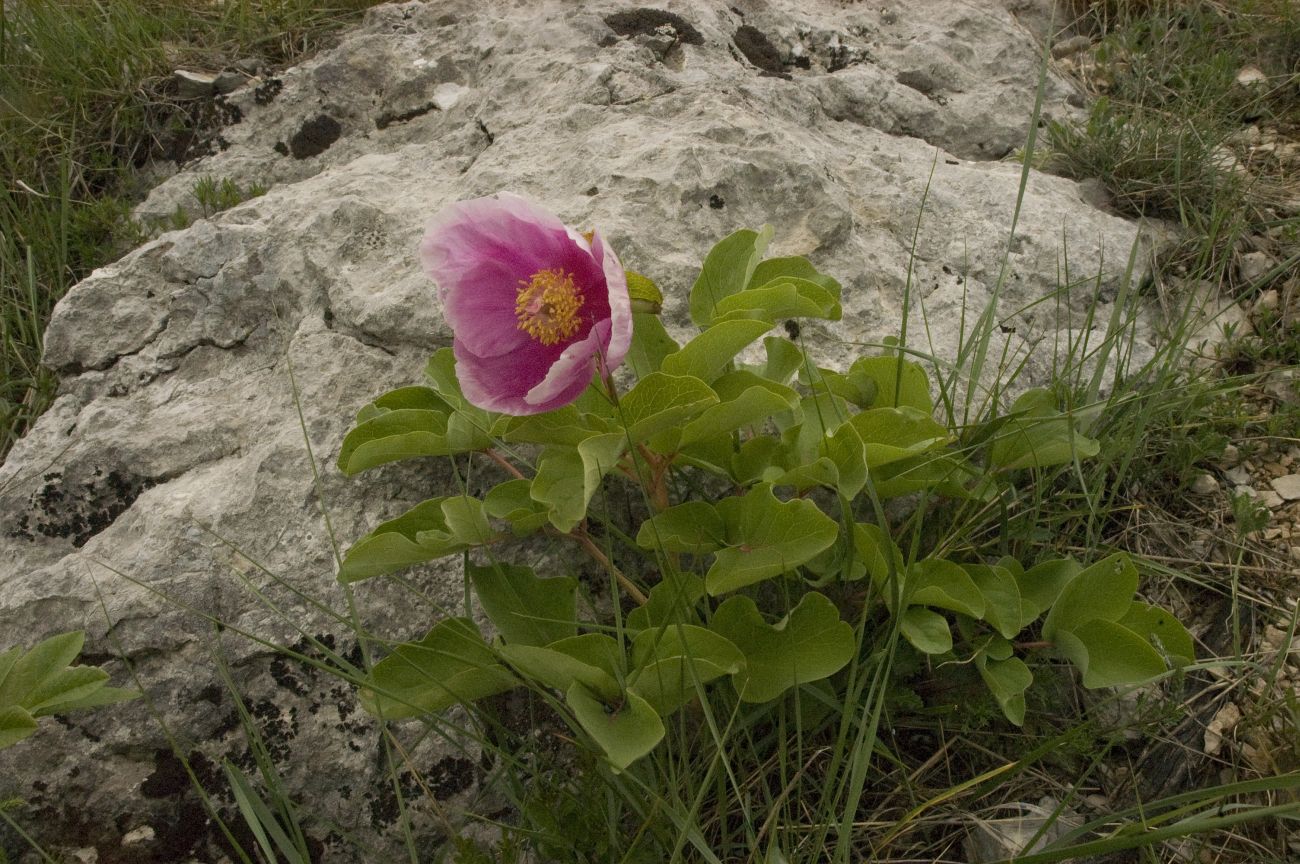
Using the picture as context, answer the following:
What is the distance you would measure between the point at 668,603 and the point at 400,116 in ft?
7.18

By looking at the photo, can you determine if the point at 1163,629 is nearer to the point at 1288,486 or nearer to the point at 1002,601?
the point at 1002,601

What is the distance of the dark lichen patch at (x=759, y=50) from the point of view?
339 cm

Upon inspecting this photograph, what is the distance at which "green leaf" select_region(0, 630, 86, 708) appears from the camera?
6.49 feet

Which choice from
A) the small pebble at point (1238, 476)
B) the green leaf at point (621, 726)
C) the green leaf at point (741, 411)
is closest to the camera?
the green leaf at point (621, 726)

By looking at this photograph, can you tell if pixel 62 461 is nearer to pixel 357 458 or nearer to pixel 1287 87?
pixel 357 458

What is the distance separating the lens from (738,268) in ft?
7.40

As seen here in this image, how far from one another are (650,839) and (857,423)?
86 centimetres

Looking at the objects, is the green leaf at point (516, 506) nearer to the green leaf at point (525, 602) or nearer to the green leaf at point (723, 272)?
the green leaf at point (525, 602)

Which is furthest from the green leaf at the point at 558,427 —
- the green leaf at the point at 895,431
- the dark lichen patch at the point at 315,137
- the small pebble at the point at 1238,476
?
the dark lichen patch at the point at 315,137

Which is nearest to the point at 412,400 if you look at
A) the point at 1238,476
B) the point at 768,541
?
the point at 768,541

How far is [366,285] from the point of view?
8.74 ft

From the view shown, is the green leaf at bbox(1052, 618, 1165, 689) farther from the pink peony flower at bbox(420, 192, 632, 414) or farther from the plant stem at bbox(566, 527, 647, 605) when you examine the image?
the pink peony flower at bbox(420, 192, 632, 414)

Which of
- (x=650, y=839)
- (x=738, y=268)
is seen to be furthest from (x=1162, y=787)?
(x=738, y=268)

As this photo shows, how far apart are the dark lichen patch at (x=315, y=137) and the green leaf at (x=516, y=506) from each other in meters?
1.90
